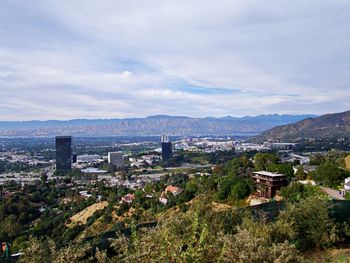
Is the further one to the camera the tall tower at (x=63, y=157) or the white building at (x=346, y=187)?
the tall tower at (x=63, y=157)

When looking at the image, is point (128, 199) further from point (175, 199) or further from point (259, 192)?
point (259, 192)

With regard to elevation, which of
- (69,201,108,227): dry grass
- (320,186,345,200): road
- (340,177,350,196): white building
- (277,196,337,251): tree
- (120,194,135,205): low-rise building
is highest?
(277,196,337,251): tree

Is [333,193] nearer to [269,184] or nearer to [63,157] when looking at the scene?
[269,184]

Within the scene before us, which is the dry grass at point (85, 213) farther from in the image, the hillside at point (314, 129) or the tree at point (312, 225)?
the hillside at point (314, 129)


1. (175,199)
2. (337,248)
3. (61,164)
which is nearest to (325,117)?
(61,164)

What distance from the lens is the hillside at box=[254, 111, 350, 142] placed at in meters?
116

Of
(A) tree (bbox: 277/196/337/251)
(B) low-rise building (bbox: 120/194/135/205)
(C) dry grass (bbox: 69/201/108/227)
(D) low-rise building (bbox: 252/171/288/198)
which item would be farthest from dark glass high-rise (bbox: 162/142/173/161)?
(A) tree (bbox: 277/196/337/251)

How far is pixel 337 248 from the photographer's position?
10172 mm

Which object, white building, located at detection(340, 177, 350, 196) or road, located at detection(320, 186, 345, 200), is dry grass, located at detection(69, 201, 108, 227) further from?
white building, located at detection(340, 177, 350, 196)

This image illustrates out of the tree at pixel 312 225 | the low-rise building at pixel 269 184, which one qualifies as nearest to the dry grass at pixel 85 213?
the low-rise building at pixel 269 184

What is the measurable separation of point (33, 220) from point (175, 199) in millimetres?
13636

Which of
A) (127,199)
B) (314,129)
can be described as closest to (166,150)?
(127,199)

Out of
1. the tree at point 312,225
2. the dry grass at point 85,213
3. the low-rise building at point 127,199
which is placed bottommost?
the dry grass at point 85,213

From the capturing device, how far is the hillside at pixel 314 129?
115625 millimetres
